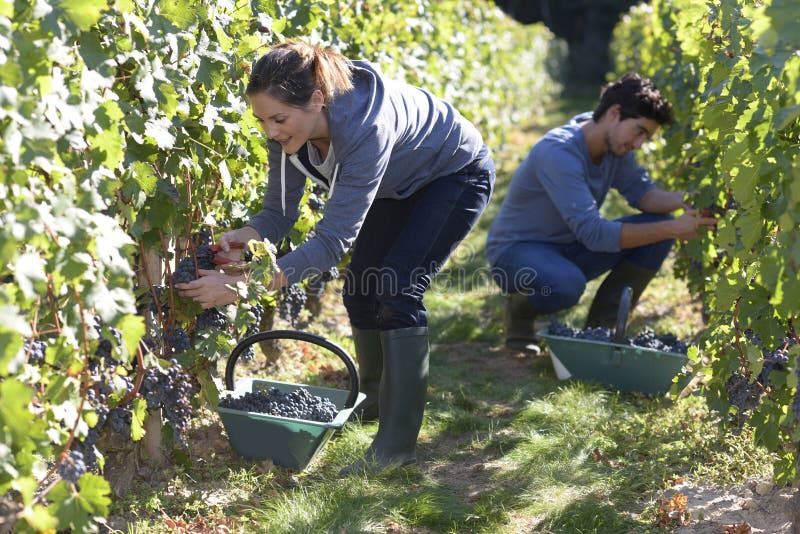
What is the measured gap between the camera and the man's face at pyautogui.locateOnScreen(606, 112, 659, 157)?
4418 mm

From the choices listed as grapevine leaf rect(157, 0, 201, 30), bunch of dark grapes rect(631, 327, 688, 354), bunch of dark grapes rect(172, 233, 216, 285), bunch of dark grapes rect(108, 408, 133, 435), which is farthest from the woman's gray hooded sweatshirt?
bunch of dark grapes rect(631, 327, 688, 354)

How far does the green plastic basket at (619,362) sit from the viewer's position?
392 centimetres

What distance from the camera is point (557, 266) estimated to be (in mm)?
4504

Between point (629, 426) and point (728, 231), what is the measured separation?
1.16m

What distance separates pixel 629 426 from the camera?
3711 mm

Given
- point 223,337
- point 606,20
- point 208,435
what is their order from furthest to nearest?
point 606,20 < point 208,435 < point 223,337

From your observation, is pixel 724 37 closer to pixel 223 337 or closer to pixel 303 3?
pixel 303 3

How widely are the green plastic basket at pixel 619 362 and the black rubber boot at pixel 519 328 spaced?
0.50 m

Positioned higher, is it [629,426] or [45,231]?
[45,231]

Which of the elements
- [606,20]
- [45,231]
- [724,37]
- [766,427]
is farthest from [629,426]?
[606,20]

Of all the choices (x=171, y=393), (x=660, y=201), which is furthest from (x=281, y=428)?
(x=660, y=201)

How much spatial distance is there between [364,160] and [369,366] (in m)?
1.15

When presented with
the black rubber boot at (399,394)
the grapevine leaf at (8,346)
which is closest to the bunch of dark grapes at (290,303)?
the black rubber boot at (399,394)

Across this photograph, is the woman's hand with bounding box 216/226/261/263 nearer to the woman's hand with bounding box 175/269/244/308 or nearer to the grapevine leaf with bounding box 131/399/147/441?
the woman's hand with bounding box 175/269/244/308
